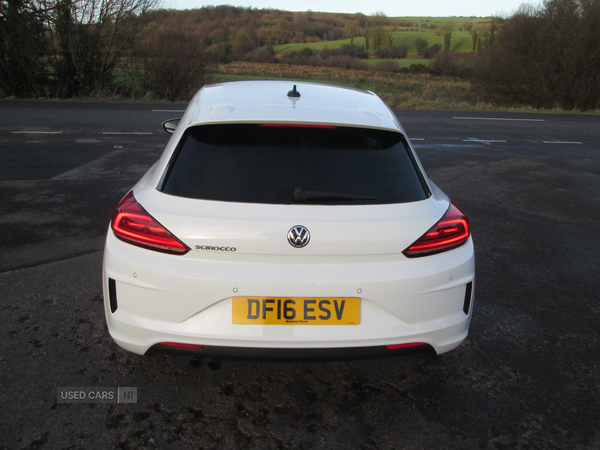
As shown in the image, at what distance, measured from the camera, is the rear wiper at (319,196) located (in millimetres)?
2371

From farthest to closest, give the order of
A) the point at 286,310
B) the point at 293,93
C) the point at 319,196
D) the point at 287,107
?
the point at 293,93 → the point at 287,107 → the point at 319,196 → the point at 286,310

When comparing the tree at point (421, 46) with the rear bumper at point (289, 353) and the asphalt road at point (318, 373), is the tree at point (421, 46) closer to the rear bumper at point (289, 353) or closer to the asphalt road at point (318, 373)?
the asphalt road at point (318, 373)

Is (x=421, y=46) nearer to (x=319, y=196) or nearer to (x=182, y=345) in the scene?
(x=319, y=196)

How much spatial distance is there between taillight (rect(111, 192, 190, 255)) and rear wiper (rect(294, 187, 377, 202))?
1.94 ft

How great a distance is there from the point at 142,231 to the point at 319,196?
35.4 inches

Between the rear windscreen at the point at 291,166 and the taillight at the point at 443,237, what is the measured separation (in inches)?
7.6

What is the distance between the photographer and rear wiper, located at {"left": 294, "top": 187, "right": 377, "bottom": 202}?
2.37 m

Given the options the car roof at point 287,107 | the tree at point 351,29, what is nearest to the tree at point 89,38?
the car roof at point 287,107

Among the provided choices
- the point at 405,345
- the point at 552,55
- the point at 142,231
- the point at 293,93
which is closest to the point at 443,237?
the point at 405,345

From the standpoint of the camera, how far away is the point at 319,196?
2.38 m
